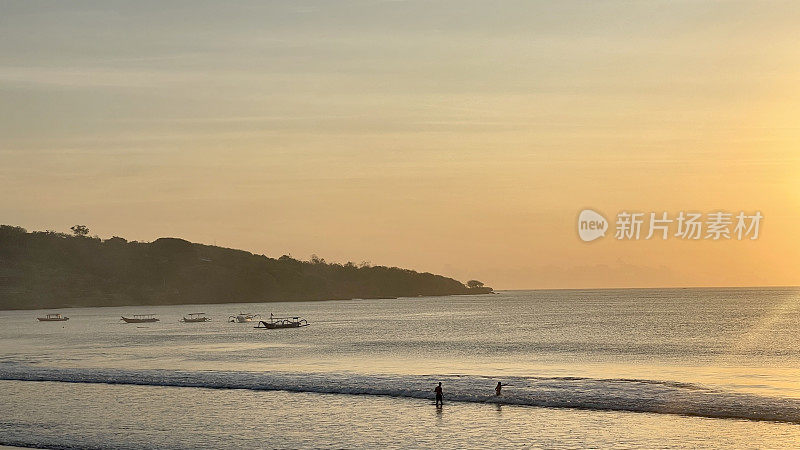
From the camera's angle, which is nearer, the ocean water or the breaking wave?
the ocean water

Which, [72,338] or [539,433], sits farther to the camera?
[72,338]

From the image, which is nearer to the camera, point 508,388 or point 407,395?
point 407,395

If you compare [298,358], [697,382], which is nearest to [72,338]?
[298,358]

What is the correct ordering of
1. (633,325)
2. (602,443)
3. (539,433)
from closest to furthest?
(602,443), (539,433), (633,325)

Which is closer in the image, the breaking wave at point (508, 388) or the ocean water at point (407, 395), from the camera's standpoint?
the ocean water at point (407, 395)

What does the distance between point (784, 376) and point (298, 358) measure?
180 ft

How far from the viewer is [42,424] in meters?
52.8

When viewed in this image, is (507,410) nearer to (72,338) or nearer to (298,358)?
(298,358)

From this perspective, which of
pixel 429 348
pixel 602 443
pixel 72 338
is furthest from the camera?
pixel 72 338

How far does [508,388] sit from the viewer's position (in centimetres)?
6781

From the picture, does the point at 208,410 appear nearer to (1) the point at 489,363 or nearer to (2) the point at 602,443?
(2) the point at 602,443

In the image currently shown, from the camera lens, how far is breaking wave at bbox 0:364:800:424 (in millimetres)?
57188

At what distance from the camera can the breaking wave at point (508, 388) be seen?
5719 centimetres

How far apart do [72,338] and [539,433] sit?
132837mm
